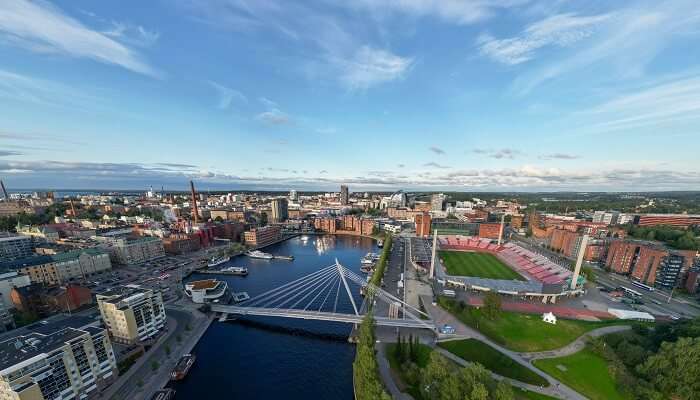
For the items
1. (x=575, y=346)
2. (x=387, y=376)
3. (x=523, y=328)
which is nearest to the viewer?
(x=387, y=376)

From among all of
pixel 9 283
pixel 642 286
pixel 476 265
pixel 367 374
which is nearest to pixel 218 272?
pixel 9 283

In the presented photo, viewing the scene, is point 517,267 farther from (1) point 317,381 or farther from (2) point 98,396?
(2) point 98,396

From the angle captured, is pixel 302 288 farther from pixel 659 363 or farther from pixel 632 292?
pixel 632 292

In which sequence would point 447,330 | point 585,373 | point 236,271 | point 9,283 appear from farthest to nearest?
point 236,271, point 9,283, point 447,330, point 585,373

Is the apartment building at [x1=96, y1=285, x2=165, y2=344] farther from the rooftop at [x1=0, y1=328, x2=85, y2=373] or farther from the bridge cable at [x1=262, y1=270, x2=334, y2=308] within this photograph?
the bridge cable at [x1=262, y1=270, x2=334, y2=308]

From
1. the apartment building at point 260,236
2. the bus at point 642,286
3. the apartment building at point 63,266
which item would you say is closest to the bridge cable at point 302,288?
the apartment building at point 260,236

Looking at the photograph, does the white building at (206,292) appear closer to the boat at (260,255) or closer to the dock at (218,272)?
the dock at (218,272)
